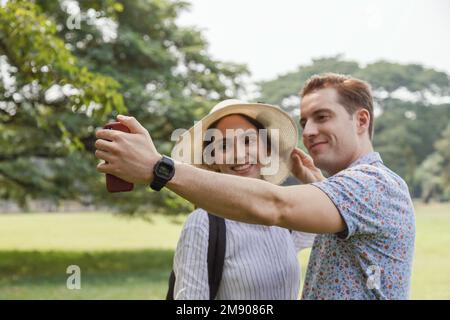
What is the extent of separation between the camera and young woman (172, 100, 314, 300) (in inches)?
94.0

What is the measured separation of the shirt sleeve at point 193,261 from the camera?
2342 millimetres

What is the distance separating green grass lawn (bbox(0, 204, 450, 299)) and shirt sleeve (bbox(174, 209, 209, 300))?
346 inches

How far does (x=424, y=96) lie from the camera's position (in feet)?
154

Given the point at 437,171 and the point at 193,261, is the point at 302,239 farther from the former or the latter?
the point at 437,171

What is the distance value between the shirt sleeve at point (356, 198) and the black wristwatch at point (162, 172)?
489 millimetres

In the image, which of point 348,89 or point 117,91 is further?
point 117,91

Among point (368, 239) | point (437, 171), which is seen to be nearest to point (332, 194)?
point (368, 239)

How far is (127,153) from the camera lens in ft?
5.26

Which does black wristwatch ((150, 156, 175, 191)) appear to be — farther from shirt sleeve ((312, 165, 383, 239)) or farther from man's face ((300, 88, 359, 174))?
man's face ((300, 88, 359, 174))

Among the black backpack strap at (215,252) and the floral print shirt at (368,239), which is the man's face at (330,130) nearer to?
the floral print shirt at (368,239)

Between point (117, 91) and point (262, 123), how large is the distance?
10238mm
